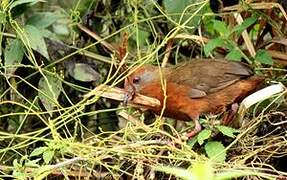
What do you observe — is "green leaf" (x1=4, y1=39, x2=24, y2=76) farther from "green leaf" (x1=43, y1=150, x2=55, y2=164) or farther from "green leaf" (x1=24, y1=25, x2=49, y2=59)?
"green leaf" (x1=43, y1=150, x2=55, y2=164)

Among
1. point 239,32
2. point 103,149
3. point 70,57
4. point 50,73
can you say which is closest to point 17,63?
point 50,73

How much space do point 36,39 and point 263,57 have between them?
80cm

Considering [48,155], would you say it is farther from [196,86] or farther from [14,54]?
[196,86]

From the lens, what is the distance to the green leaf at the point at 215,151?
7.25 ft

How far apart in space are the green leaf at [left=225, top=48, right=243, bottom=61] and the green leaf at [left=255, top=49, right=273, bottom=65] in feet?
0.25

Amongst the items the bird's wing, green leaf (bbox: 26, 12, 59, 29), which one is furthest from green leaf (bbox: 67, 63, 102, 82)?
the bird's wing

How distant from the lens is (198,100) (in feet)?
8.88

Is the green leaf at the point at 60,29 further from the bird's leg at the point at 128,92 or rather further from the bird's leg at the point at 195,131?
the bird's leg at the point at 195,131

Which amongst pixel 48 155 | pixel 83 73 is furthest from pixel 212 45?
pixel 48 155

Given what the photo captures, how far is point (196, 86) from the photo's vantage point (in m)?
2.74

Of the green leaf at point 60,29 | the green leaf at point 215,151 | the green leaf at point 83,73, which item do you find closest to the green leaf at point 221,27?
the green leaf at point 83,73

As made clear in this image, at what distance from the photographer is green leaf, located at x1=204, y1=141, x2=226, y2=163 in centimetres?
221

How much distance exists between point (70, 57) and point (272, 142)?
0.99 metres

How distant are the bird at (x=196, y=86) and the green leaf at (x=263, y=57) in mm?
77
